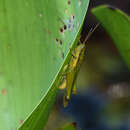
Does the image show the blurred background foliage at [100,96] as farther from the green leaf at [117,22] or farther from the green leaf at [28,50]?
the green leaf at [28,50]

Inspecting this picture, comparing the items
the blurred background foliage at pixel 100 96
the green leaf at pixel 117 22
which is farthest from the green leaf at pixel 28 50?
the blurred background foliage at pixel 100 96

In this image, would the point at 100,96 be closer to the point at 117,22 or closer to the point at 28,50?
the point at 117,22

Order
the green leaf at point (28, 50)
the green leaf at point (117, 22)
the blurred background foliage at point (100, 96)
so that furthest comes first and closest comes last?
the blurred background foliage at point (100, 96) → the green leaf at point (117, 22) → the green leaf at point (28, 50)

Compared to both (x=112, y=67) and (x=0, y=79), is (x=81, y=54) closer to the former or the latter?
(x=0, y=79)

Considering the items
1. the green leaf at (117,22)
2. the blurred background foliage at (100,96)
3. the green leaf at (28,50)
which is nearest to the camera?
the green leaf at (28,50)

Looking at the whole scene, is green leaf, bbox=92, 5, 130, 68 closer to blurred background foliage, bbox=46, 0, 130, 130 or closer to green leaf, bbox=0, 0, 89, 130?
green leaf, bbox=0, 0, 89, 130

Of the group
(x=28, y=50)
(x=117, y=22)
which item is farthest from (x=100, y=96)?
(x=28, y=50)

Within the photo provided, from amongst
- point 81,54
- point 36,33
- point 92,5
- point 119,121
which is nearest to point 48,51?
point 36,33

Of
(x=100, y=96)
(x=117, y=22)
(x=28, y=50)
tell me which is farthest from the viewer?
(x=100, y=96)
